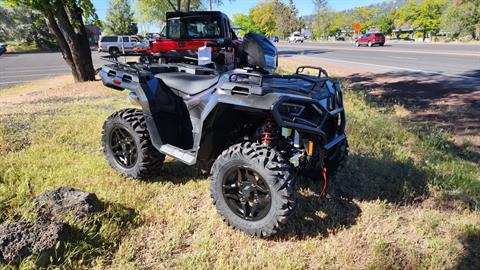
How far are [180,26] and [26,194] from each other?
35.1 feet

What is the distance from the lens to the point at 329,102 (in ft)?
11.3

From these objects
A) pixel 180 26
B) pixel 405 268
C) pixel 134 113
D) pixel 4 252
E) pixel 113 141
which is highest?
pixel 180 26

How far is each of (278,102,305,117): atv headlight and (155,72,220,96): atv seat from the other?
773mm

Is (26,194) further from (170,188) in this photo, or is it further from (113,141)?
(170,188)

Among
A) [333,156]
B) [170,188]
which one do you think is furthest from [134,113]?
[333,156]

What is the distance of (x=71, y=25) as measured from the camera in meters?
12.2

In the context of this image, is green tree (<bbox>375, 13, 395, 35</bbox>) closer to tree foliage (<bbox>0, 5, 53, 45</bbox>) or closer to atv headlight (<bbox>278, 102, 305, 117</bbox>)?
tree foliage (<bbox>0, 5, 53, 45</bbox>)

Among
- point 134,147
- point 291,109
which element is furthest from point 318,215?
point 134,147

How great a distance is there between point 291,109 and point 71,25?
1141cm

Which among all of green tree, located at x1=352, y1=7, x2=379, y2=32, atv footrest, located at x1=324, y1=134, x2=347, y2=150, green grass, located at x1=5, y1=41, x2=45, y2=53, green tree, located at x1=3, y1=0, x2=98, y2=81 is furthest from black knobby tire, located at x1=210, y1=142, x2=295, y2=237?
green tree, located at x1=352, y1=7, x2=379, y2=32

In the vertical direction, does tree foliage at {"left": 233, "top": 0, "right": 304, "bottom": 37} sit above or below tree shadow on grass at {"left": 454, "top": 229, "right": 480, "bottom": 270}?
above

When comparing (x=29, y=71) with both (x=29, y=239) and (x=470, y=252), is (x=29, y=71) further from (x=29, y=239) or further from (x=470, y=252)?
(x=470, y=252)

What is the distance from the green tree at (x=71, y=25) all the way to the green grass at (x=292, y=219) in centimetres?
712

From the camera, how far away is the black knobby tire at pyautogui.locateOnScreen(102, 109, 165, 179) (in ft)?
12.9
